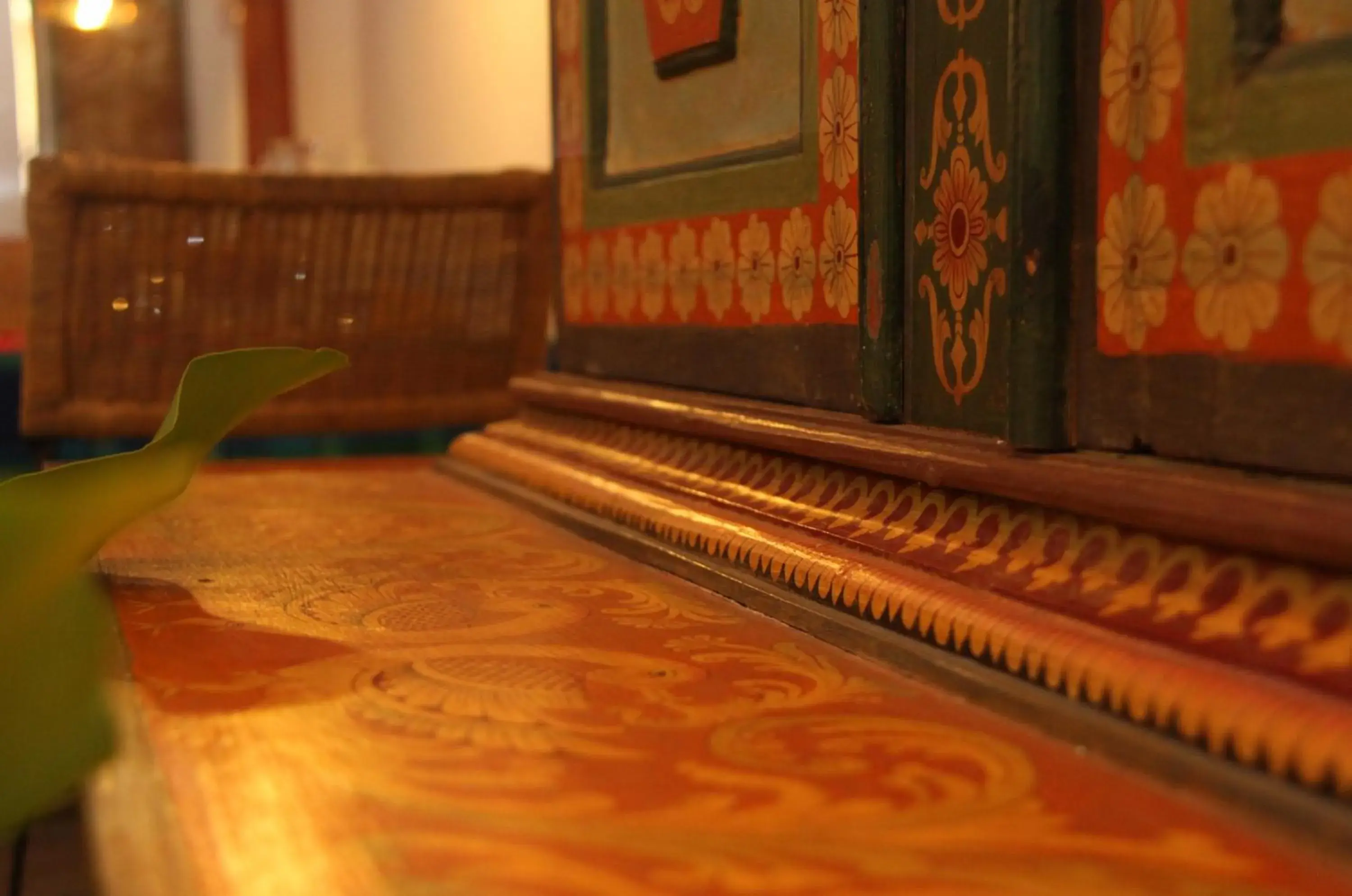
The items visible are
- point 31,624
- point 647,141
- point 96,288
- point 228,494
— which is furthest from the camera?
→ point 96,288

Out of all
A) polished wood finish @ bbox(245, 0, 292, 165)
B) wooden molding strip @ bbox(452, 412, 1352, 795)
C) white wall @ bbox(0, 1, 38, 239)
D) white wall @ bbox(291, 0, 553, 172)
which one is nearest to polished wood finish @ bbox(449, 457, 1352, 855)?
wooden molding strip @ bbox(452, 412, 1352, 795)

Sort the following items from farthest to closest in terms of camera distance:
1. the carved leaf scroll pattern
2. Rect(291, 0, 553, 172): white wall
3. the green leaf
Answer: Rect(291, 0, 553, 172): white wall < the carved leaf scroll pattern < the green leaf

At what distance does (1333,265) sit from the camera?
36 centimetres

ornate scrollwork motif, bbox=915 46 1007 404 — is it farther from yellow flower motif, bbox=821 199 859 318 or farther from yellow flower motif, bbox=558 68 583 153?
yellow flower motif, bbox=558 68 583 153

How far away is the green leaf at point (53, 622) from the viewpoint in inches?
9.4

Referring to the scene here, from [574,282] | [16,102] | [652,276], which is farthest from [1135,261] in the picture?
[16,102]

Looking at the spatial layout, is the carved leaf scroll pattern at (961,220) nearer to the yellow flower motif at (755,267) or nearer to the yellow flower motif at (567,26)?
the yellow flower motif at (755,267)

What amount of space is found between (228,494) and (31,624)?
0.73 meters

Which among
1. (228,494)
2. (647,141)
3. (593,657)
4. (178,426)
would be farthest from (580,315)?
(178,426)

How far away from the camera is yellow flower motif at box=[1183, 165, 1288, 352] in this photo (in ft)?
1.26

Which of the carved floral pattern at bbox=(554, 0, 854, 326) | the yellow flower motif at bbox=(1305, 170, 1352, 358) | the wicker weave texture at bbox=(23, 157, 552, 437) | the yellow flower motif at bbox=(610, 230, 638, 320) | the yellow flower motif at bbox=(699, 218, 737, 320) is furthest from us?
the wicker weave texture at bbox=(23, 157, 552, 437)

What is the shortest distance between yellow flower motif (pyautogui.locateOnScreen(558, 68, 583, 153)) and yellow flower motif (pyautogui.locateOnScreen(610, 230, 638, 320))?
109 mm

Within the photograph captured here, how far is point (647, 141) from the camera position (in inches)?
32.5

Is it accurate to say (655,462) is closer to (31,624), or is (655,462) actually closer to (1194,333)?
(1194,333)
